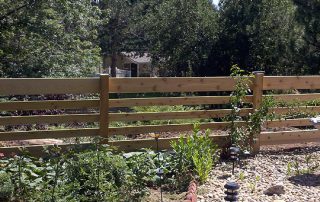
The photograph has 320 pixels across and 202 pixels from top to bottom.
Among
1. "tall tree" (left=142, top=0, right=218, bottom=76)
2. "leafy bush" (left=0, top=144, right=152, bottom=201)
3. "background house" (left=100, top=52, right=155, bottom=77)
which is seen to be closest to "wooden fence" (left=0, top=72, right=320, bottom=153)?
"leafy bush" (left=0, top=144, right=152, bottom=201)

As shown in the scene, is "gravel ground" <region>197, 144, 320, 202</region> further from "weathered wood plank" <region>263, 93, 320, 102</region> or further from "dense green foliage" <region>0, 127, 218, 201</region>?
"weathered wood plank" <region>263, 93, 320, 102</region>

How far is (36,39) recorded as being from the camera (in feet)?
43.0

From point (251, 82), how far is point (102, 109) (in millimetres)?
2589

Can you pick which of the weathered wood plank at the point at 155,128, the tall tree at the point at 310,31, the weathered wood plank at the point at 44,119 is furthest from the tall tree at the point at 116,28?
the weathered wood plank at the point at 44,119

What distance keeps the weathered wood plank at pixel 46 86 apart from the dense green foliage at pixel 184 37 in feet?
20.9

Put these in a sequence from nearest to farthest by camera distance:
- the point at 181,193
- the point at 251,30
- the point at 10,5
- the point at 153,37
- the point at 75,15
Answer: the point at 181,193 → the point at 10,5 → the point at 75,15 → the point at 251,30 → the point at 153,37

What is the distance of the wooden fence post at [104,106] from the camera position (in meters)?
6.77

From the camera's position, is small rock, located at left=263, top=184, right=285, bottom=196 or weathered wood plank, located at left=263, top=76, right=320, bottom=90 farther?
weathered wood plank, located at left=263, top=76, right=320, bottom=90

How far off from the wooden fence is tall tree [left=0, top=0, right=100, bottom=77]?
6286 mm

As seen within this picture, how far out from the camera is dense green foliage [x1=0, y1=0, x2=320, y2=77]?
42.6 feet

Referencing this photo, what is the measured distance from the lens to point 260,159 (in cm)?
746

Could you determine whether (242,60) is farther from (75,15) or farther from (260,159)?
(260,159)

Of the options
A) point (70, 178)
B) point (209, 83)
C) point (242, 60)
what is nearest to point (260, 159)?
point (209, 83)

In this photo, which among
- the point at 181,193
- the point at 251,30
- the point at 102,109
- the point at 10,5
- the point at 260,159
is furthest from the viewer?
the point at 251,30
